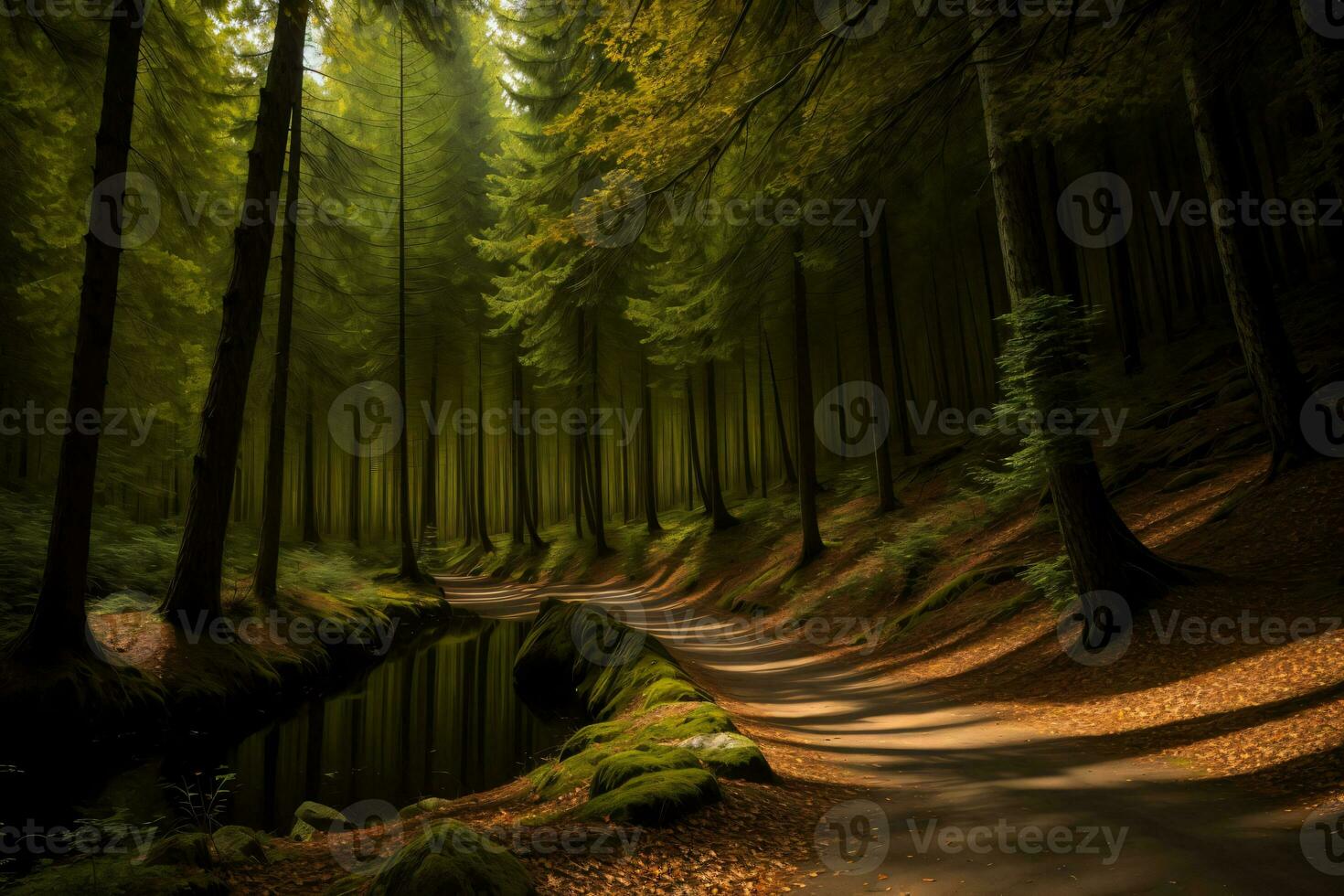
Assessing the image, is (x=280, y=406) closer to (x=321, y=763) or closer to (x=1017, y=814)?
(x=321, y=763)

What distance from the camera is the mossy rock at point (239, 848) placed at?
3.58 metres

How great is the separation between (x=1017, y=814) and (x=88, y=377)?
9.58 m

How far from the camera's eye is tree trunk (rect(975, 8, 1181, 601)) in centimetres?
717

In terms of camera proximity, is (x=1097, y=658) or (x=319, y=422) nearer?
(x=1097, y=658)

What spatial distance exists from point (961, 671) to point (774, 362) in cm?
1832

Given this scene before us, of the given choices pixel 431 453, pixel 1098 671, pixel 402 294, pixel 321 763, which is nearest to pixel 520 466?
pixel 431 453

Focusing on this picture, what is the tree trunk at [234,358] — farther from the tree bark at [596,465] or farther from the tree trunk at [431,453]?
the tree trunk at [431,453]

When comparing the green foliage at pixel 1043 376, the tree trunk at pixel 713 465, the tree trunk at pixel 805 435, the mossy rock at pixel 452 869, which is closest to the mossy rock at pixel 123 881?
the mossy rock at pixel 452 869

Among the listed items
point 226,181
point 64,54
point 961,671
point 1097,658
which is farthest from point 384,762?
point 226,181

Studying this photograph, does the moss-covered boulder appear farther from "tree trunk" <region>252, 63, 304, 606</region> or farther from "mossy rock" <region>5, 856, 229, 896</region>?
"tree trunk" <region>252, 63, 304, 606</region>

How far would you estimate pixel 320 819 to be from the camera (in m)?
5.25

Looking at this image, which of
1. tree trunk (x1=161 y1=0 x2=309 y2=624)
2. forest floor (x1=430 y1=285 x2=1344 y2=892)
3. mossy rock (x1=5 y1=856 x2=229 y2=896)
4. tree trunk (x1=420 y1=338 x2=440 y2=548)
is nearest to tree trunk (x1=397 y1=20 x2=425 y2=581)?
tree trunk (x1=420 y1=338 x2=440 y2=548)

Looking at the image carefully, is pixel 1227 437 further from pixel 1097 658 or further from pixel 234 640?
pixel 234 640

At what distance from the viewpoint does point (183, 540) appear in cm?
853
